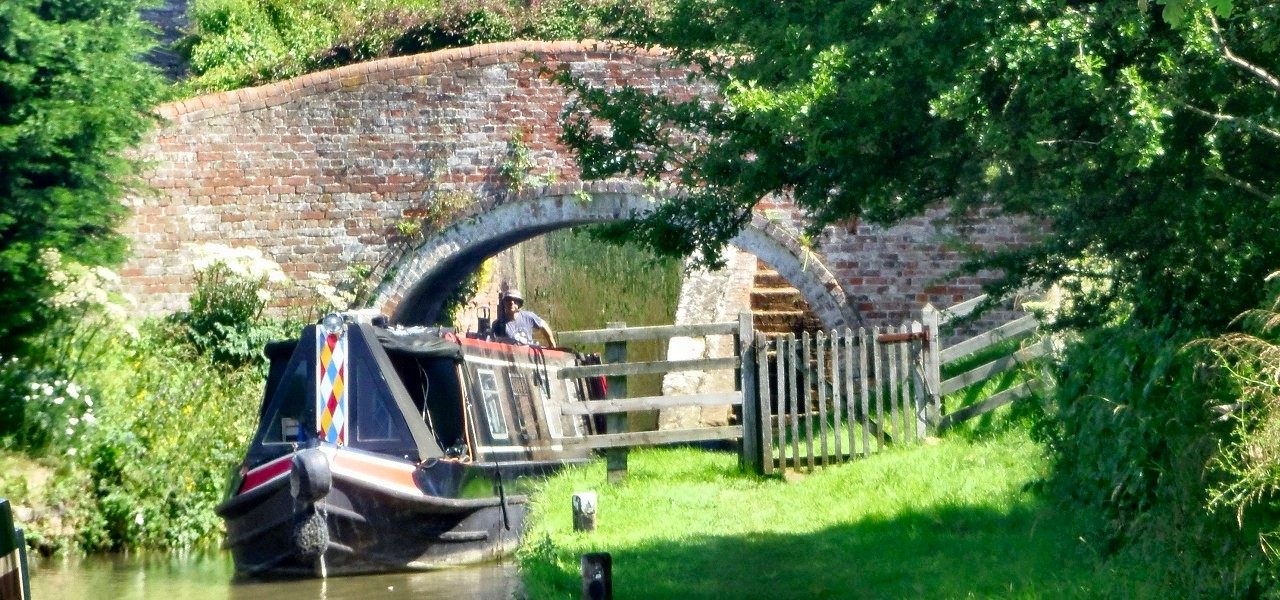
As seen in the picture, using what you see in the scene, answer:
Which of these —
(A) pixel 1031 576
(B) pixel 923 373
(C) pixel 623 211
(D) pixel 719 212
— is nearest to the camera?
(A) pixel 1031 576

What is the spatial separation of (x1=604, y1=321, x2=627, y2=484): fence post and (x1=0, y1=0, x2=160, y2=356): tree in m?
4.31

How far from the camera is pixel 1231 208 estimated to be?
4.97 m

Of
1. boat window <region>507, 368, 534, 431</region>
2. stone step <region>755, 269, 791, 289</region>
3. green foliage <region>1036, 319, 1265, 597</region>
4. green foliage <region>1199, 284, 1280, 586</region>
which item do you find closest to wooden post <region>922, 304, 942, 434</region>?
boat window <region>507, 368, 534, 431</region>

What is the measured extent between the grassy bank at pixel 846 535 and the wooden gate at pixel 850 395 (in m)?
0.36

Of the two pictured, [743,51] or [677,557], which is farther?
[677,557]

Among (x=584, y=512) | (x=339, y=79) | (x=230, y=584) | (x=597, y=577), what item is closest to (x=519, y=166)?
(x=339, y=79)

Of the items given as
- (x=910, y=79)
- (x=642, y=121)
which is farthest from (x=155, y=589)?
(x=910, y=79)

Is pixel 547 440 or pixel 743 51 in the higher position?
pixel 743 51

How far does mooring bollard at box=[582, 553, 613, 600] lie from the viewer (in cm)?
616

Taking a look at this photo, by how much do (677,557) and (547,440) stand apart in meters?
5.42

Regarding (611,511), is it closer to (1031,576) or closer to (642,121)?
(642,121)

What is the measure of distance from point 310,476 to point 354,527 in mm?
738

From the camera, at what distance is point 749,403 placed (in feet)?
38.3

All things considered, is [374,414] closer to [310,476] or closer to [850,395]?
[310,476]
